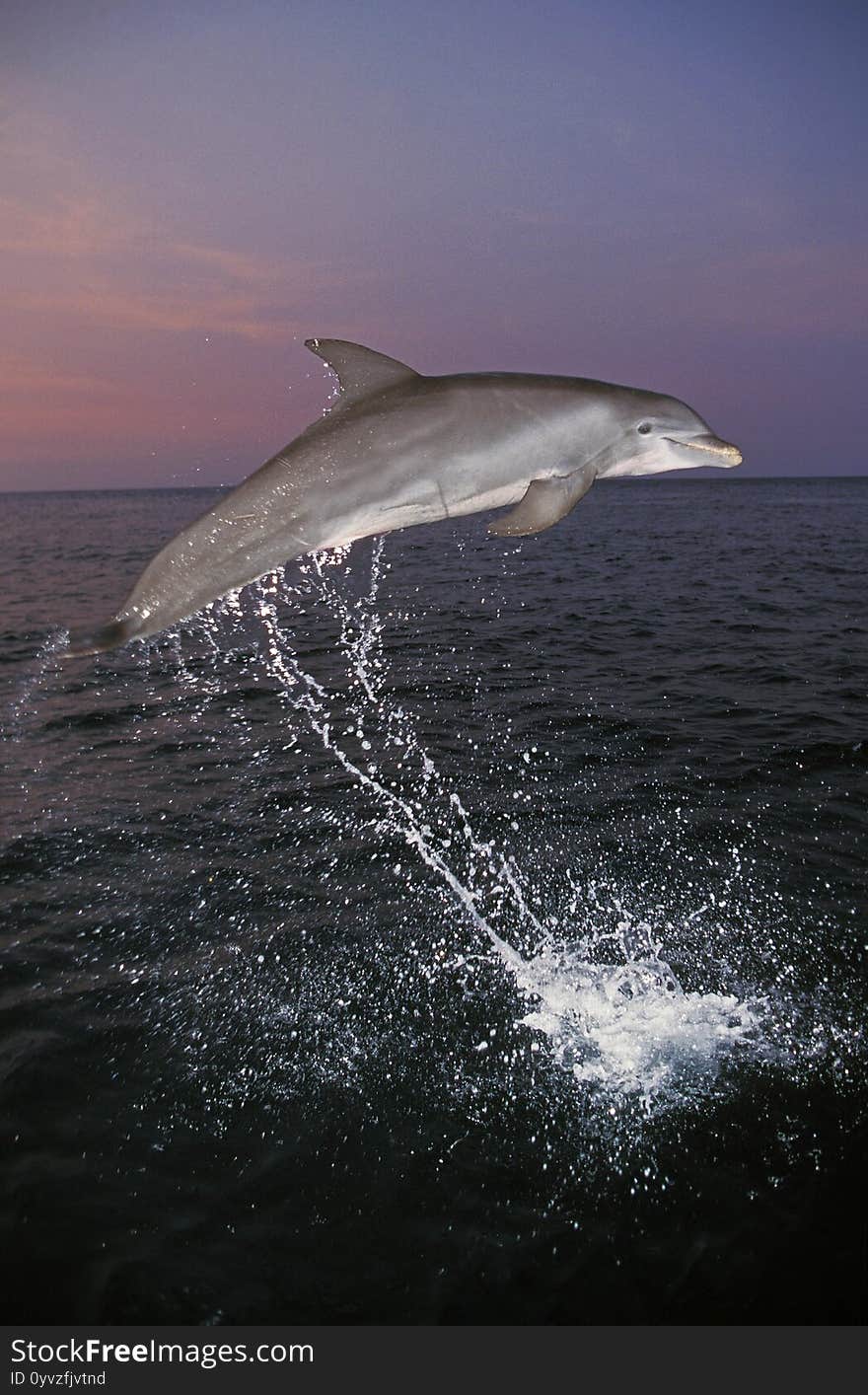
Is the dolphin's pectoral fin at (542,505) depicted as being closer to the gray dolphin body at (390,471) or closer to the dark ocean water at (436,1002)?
the gray dolphin body at (390,471)

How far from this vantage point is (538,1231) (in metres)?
4.41

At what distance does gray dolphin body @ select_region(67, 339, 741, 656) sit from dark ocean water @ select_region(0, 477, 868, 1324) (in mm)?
1339

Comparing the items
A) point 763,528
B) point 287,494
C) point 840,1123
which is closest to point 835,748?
point 840,1123

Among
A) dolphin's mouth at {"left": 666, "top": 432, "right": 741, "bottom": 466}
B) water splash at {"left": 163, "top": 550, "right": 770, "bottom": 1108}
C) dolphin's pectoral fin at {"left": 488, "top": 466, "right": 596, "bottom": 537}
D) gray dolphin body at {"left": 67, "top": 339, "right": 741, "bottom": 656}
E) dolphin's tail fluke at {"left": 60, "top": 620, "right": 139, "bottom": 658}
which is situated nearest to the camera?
dolphin's tail fluke at {"left": 60, "top": 620, "right": 139, "bottom": 658}

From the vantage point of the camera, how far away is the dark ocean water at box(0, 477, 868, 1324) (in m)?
4.28

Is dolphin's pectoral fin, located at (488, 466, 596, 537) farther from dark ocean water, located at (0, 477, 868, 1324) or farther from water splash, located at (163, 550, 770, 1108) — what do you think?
dark ocean water, located at (0, 477, 868, 1324)

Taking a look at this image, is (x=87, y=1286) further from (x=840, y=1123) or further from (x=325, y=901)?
(x=840, y=1123)

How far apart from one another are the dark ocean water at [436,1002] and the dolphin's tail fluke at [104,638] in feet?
3.85

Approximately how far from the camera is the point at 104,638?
3.55 meters

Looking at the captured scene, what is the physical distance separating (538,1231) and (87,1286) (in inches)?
92.0

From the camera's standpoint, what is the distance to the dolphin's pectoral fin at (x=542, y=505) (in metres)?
4.10

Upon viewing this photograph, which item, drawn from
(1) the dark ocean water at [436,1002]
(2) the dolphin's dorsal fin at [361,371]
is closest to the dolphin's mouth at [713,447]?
(2) the dolphin's dorsal fin at [361,371]

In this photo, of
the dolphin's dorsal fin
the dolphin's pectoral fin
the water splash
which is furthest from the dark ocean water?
the dolphin's pectoral fin

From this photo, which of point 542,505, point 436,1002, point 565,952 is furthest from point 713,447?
point 436,1002
